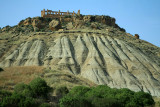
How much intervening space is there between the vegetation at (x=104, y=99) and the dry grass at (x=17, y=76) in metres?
7.29

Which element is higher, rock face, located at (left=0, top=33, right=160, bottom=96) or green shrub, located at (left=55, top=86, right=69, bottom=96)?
rock face, located at (left=0, top=33, right=160, bottom=96)

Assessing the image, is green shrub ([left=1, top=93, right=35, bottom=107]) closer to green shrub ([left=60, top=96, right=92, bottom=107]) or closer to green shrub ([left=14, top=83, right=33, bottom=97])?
green shrub ([left=60, top=96, right=92, bottom=107])

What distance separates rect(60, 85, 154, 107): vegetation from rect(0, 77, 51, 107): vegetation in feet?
7.43

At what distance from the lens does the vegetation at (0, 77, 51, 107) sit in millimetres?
21531

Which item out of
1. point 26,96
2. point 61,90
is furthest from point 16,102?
point 61,90

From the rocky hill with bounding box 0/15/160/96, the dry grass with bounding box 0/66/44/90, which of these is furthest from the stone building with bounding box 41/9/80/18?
the dry grass with bounding box 0/66/44/90

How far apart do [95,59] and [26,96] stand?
86.6ft

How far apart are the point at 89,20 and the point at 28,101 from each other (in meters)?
58.6

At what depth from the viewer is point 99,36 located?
209 ft

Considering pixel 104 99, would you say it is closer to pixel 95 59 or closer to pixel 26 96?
pixel 26 96

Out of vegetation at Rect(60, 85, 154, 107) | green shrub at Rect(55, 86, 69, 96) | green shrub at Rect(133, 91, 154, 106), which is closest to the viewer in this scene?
vegetation at Rect(60, 85, 154, 107)

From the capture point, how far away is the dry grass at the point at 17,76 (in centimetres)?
3044

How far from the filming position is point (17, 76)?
33.8 meters

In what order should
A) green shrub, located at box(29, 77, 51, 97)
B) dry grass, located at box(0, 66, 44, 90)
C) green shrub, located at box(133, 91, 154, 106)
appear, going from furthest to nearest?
dry grass, located at box(0, 66, 44, 90) < green shrub, located at box(29, 77, 51, 97) < green shrub, located at box(133, 91, 154, 106)
